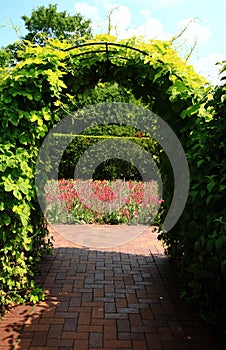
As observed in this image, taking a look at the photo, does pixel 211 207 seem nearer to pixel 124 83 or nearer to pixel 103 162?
pixel 124 83

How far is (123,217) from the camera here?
632cm

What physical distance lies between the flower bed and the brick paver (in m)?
1.94

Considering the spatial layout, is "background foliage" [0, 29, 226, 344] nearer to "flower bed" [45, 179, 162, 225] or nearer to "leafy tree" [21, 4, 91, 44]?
"flower bed" [45, 179, 162, 225]

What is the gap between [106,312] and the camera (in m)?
2.90

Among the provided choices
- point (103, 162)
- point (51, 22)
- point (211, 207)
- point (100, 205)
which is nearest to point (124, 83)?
point (211, 207)

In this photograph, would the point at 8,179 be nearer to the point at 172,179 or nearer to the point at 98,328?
the point at 98,328

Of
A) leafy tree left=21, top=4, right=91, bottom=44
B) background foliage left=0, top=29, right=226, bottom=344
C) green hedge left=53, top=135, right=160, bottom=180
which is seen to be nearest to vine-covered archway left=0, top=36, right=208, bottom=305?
background foliage left=0, top=29, right=226, bottom=344

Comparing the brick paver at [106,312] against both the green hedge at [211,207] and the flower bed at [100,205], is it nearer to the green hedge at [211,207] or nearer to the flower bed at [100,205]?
the green hedge at [211,207]

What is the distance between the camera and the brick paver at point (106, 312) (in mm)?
2453

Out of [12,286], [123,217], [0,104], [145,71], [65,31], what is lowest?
[12,286]

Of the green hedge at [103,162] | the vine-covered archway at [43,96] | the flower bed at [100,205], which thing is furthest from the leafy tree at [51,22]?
the vine-covered archway at [43,96]

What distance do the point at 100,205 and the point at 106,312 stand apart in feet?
12.0

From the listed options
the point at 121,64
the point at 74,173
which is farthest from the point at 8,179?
the point at 74,173

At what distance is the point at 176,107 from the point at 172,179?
0.91m
